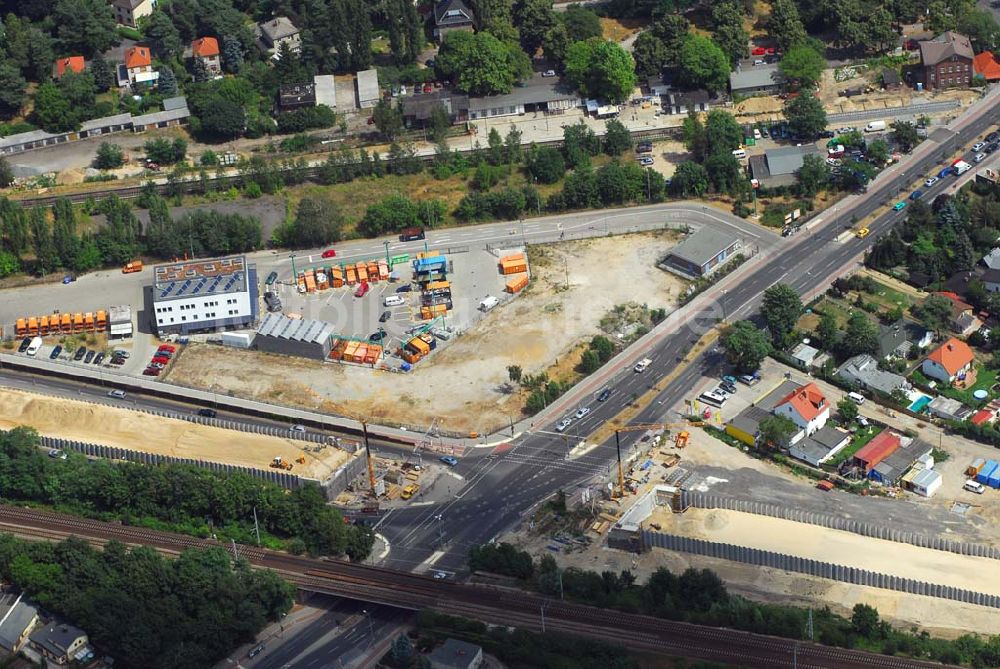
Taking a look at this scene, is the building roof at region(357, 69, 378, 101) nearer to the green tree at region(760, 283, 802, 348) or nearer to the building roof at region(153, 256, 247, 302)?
the building roof at region(153, 256, 247, 302)

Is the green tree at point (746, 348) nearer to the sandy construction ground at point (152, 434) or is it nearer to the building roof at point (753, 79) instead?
the sandy construction ground at point (152, 434)

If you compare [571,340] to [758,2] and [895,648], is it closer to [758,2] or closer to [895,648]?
[895,648]

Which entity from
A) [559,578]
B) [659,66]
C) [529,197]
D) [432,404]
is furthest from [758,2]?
[559,578]

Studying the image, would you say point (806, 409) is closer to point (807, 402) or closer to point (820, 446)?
point (807, 402)

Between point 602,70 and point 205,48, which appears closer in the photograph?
point 602,70

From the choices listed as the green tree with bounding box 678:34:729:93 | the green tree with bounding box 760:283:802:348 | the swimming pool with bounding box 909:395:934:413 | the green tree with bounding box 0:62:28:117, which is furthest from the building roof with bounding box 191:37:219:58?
the swimming pool with bounding box 909:395:934:413

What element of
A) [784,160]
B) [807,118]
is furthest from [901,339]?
[807,118]
